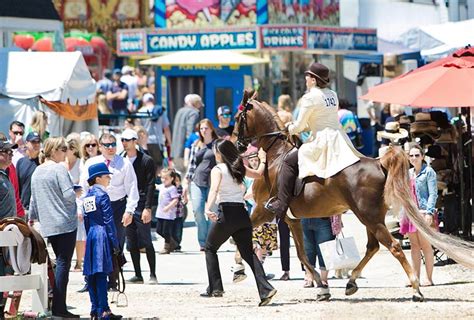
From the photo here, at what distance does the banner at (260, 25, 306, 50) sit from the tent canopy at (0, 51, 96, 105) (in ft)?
24.3

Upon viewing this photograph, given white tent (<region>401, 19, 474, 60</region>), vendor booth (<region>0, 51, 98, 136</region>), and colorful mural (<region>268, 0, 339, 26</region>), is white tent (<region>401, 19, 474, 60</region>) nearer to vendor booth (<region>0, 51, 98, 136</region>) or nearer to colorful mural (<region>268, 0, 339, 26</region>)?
colorful mural (<region>268, 0, 339, 26</region>)

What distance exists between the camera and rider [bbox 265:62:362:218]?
45.5 ft

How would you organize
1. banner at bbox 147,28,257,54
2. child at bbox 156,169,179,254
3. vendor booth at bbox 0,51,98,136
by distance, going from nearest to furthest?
child at bbox 156,169,179,254 → vendor booth at bbox 0,51,98,136 → banner at bbox 147,28,257,54

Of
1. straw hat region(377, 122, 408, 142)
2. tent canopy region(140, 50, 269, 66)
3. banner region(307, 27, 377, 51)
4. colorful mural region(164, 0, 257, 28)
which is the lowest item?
straw hat region(377, 122, 408, 142)

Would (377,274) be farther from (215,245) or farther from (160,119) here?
(160,119)

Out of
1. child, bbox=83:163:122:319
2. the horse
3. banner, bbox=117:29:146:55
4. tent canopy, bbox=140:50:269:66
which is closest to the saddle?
child, bbox=83:163:122:319

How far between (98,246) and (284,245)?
A: 408 centimetres

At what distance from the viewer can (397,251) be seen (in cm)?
1361

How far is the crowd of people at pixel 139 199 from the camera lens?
1269cm

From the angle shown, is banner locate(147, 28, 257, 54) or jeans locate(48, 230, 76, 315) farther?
banner locate(147, 28, 257, 54)

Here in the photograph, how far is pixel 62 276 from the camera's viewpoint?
12953 mm

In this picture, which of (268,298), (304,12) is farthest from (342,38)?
(268,298)

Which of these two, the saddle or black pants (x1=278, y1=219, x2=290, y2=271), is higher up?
the saddle

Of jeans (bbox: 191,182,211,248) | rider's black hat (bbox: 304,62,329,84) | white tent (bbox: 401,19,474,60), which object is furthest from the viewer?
white tent (bbox: 401,19,474,60)
